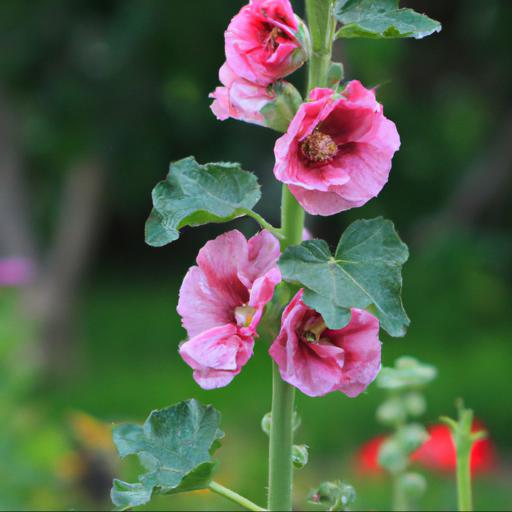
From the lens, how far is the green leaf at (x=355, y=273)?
1.94 feet

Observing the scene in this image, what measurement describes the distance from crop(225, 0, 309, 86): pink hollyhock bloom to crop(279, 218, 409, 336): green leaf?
0.11m

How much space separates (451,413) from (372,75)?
2.18m

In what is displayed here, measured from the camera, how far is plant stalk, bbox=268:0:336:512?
0.64m

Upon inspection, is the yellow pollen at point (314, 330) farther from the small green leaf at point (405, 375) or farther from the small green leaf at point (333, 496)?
the small green leaf at point (405, 375)

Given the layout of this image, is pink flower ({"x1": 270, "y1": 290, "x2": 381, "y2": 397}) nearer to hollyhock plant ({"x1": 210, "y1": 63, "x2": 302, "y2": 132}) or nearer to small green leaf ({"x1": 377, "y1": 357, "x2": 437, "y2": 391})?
hollyhock plant ({"x1": 210, "y1": 63, "x2": 302, "y2": 132})

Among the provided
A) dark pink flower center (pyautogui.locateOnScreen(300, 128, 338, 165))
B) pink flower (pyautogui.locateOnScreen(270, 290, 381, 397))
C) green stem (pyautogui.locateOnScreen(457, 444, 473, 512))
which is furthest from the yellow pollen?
green stem (pyautogui.locateOnScreen(457, 444, 473, 512))

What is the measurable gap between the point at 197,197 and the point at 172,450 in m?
0.17

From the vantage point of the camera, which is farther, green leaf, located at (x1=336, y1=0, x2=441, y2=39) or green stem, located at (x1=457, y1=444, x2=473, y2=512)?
green stem, located at (x1=457, y1=444, x2=473, y2=512)

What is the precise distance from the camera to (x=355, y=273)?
61 centimetres

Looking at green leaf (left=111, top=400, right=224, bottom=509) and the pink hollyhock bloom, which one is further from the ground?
the pink hollyhock bloom

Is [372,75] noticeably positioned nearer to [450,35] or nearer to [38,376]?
[450,35]

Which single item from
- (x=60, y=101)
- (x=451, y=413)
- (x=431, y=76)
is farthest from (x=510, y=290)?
(x=60, y=101)

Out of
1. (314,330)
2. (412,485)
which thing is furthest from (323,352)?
(412,485)

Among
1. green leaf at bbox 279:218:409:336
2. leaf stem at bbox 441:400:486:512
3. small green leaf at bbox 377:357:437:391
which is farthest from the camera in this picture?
small green leaf at bbox 377:357:437:391
